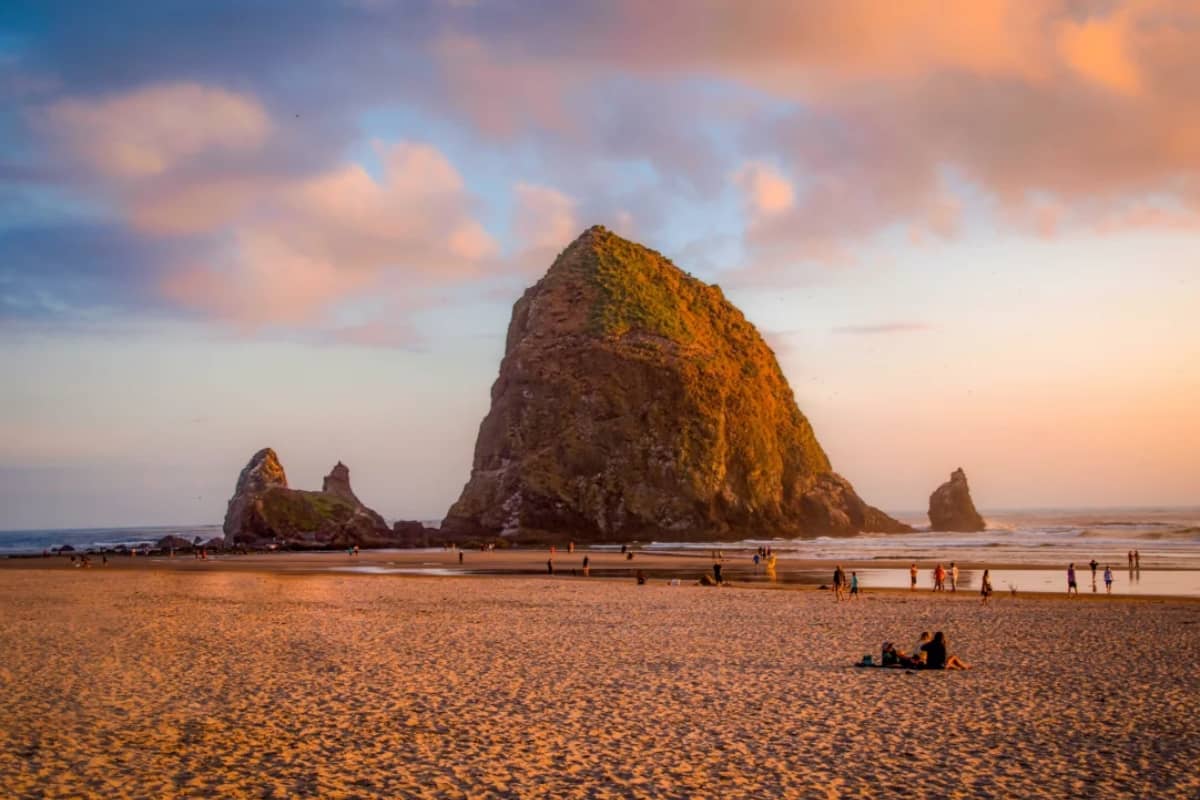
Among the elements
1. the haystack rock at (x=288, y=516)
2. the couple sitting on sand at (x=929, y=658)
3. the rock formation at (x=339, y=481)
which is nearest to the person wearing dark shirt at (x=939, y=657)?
the couple sitting on sand at (x=929, y=658)

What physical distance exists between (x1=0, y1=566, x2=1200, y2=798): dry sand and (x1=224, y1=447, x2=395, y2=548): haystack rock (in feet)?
223

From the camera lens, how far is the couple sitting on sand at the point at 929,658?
19.1m

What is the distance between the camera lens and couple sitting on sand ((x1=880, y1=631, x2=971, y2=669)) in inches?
751

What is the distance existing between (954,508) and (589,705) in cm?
14018

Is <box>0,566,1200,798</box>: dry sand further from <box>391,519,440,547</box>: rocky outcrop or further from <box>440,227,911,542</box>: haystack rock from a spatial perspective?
<box>440,227,911,542</box>: haystack rock

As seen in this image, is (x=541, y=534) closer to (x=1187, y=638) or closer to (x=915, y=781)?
(x=1187, y=638)

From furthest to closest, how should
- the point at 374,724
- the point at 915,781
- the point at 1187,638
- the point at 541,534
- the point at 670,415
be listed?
the point at 670,415, the point at 541,534, the point at 1187,638, the point at 374,724, the point at 915,781

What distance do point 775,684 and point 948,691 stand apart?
3.13 metres

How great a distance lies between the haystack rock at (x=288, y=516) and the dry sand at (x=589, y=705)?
68.1 metres

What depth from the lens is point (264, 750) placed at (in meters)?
12.1

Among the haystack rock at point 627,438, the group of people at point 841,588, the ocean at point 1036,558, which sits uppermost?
the haystack rock at point 627,438

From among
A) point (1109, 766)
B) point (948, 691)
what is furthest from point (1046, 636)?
point (1109, 766)

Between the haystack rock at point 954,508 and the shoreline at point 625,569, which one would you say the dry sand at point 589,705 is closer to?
the shoreline at point 625,569

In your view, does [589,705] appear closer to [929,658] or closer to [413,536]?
[929,658]
